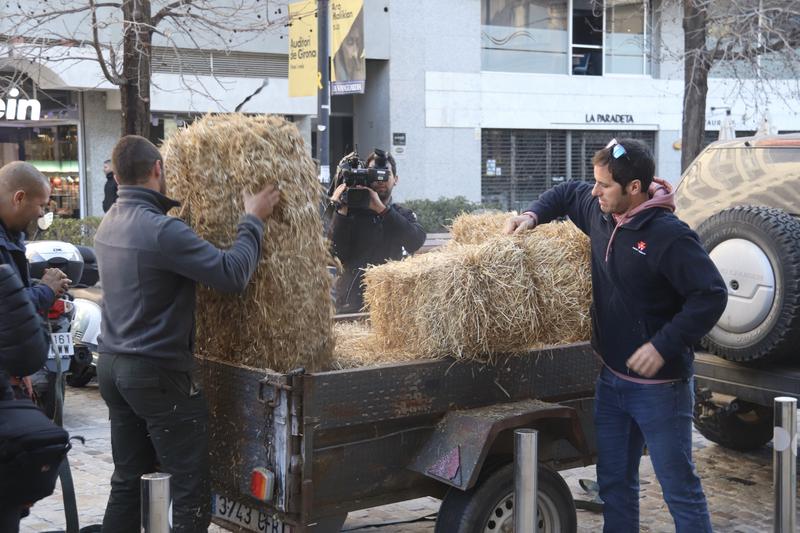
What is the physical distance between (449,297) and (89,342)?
5412 mm

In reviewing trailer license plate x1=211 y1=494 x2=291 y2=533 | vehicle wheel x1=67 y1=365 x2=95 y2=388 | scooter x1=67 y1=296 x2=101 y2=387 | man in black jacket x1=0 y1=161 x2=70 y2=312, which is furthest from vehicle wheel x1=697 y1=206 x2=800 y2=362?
vehicle wheel x1=67 y1=365 x2=95 y2=388

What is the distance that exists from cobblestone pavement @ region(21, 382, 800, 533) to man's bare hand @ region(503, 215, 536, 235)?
6.44 ft

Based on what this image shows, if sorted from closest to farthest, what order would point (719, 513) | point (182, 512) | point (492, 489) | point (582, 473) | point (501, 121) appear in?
point (182, 512)
point (492, 489)
point (719, 513)
point (582, 473)
point (501, 121)

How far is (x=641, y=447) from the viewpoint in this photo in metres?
4.78

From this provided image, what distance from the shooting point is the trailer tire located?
24.6 feet

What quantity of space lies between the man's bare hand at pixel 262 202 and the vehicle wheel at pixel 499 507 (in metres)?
1.56

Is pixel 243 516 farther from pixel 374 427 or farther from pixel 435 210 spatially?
pixel 435 210

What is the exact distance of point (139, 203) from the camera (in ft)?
14.4

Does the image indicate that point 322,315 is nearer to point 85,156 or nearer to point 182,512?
point 182,512

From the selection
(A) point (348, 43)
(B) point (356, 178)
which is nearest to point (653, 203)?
(B) point (356, 178)

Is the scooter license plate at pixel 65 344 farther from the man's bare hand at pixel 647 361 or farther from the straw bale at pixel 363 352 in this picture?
the man's bare hand at pixel 647 361

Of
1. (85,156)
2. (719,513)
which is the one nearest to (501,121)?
(85,156)

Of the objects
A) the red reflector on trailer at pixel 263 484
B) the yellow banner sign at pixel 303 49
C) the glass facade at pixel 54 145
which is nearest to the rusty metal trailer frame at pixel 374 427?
the red reflector on trailer at pixel 263 484

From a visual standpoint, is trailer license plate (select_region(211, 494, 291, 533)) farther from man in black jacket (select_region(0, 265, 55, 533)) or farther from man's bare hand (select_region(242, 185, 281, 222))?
man's bare hand (select_region(242, 185, 281, 222))
